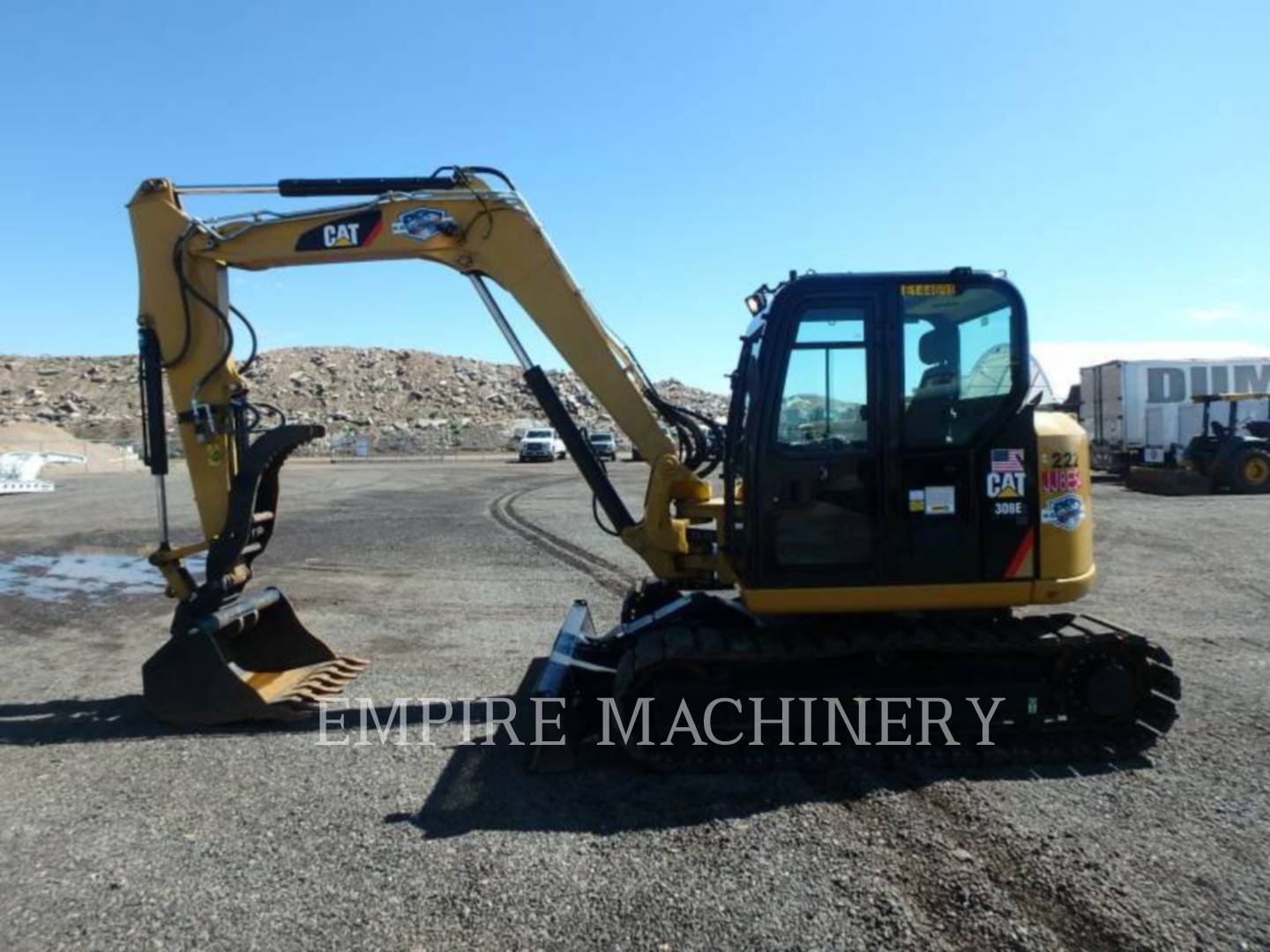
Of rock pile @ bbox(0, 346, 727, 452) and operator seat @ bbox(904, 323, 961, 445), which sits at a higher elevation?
rock pile @ bbox(0, 346, 727, 452)

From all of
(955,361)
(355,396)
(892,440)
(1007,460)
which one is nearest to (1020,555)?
(1007,460)

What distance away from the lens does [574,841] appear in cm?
439

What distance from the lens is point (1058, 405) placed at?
19.2 feet

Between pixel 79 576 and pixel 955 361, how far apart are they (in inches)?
477

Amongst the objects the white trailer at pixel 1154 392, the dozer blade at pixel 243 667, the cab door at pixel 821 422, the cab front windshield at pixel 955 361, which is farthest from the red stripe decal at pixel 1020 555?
the white trailer at pixel 1154 392

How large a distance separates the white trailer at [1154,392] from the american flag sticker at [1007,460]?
2430 centimetres

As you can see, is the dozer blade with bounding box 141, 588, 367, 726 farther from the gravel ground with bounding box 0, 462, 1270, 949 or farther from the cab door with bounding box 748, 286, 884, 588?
the cab door with bounding box 748, 286, 884, 588

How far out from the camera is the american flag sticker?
5.32 m

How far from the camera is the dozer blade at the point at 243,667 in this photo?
6004 millimetres

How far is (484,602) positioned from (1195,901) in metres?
7.55

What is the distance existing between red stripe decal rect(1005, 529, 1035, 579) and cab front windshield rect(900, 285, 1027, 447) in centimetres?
65

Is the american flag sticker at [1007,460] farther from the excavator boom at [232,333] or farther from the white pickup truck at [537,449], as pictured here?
the white pickup truck at [537,449]

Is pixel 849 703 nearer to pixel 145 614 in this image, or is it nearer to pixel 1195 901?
pixel 1195 901

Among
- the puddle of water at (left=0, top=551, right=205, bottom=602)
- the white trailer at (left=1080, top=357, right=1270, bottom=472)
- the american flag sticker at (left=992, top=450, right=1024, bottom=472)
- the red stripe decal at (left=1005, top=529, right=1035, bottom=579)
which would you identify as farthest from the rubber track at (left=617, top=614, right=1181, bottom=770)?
the white trailer at (left=1080, top=357, right=1270, bottom=472)
